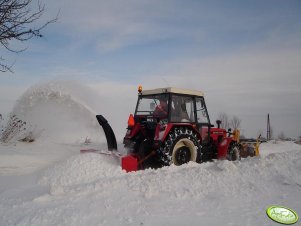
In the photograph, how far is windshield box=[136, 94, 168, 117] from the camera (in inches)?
338

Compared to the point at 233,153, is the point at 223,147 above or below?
above

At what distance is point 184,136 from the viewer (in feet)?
26.7

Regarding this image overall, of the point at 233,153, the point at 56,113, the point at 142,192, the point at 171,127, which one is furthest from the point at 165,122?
the point at 56,113

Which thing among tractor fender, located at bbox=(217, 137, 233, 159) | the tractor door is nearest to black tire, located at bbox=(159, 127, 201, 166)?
the tractor door

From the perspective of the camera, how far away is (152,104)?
8961mm

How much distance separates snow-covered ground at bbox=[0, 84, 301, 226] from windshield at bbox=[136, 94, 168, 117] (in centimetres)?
176

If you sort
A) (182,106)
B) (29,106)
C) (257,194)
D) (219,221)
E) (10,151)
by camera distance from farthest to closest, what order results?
(29,106) → (10,151) → (182,106) → (257,194) → (219,221)

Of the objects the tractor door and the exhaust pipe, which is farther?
the tractor door

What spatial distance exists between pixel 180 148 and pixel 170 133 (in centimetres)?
46

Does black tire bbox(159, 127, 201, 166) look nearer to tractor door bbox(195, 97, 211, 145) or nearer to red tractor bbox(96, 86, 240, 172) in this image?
red tractor bbox(96, 86, 240, 172)

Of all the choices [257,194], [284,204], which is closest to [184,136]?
[257,194]

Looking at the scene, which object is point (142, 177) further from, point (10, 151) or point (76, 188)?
point (10, 151)

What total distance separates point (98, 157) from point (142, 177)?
1.68 metres

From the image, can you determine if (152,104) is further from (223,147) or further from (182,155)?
(223,147)
